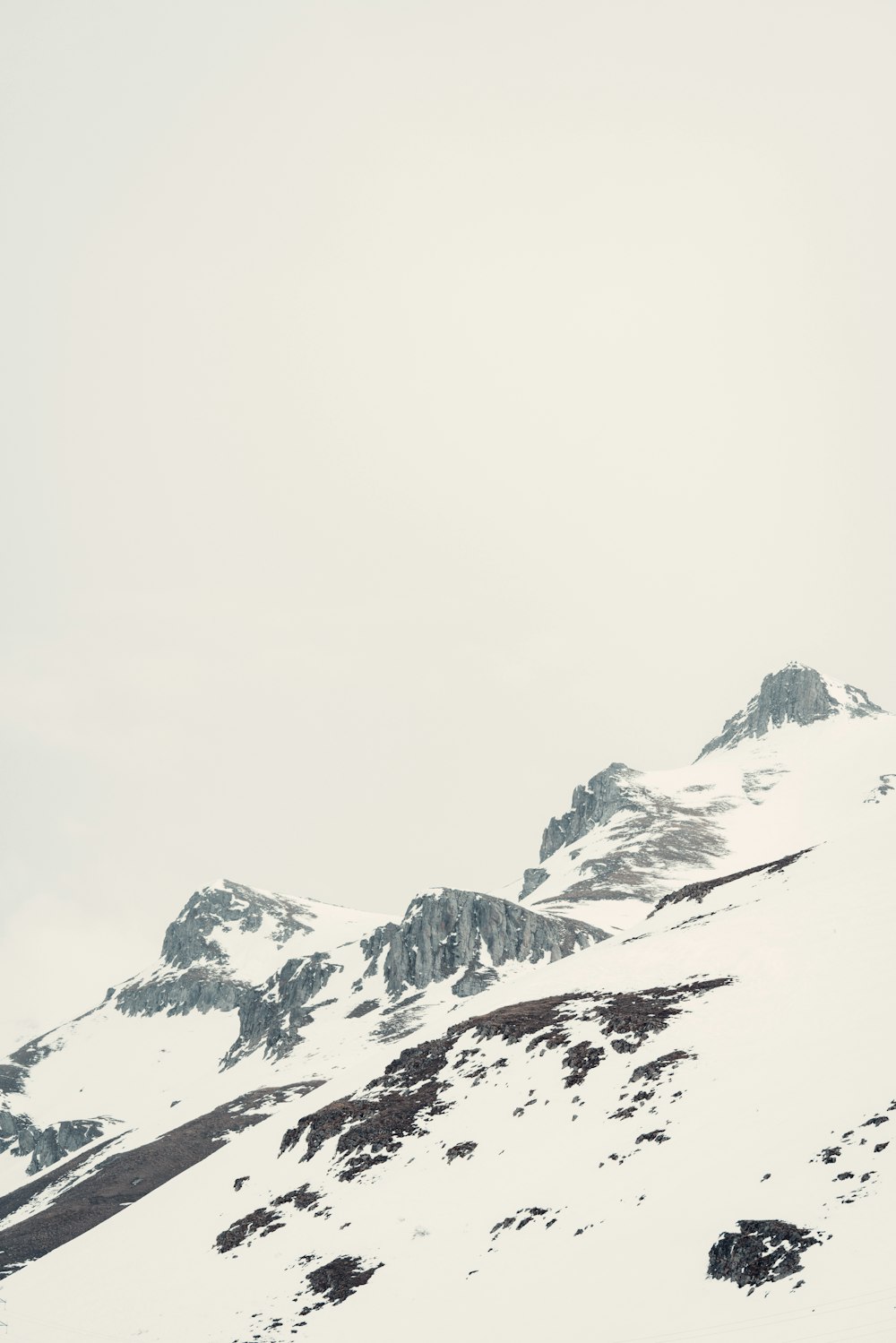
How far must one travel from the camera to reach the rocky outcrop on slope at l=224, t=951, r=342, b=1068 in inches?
5797

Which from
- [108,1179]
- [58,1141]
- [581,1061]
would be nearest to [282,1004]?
[58,1141]

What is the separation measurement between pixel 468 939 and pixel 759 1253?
384 ft

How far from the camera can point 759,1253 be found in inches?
856

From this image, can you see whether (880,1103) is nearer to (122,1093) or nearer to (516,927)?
(516,927)

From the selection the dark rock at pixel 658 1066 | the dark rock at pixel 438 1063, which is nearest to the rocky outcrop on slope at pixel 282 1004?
the dark rock at pixel 438 1063

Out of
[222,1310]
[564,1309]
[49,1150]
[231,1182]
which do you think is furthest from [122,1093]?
[564,1309]

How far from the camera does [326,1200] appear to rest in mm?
36312

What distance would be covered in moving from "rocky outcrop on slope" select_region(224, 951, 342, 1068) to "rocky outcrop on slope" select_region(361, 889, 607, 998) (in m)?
14.3

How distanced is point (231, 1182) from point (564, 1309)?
76.7ft

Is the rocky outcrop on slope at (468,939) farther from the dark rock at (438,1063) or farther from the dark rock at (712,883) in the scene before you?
the dark rock at (438,1063)

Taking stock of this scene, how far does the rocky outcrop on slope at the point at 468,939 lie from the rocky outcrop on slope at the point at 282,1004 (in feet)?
46.9

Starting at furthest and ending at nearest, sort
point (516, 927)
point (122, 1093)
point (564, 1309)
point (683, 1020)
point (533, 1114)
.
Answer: point (122, 1093), point (516, 927), point (683, 1020), point (533, 1114), point (564, 1309)

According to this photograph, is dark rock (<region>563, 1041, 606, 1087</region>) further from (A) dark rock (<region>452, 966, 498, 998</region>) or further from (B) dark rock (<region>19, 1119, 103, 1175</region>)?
(B) dark rock (<region>19, 1119, 103, 1175</region>)

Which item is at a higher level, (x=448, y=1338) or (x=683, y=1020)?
(x=683, y=1020)
